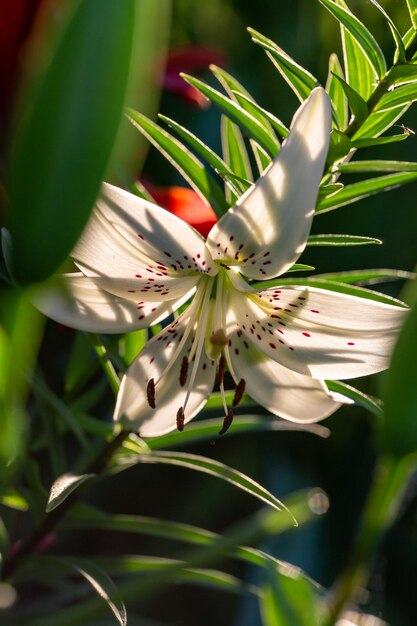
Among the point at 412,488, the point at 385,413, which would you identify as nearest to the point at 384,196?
the point at 412,488

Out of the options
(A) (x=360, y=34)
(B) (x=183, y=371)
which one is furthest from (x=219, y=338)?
(A) (x=360, y=34)

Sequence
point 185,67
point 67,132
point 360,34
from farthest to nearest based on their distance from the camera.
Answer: point 185,67 → point 360,34 → point 67,132

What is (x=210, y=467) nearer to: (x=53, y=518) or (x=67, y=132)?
(x=53, y=518)

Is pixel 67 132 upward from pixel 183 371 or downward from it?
upward

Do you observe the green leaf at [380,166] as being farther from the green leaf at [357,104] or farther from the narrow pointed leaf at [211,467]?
the narrow pointed leaf at [211,467]

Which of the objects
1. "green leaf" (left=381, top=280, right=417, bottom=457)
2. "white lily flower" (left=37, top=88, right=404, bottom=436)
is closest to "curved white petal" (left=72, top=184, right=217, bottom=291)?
"white lily flower" (left=37, top=88, right=404, bottom=436)

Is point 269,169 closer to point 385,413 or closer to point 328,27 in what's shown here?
point 385,413

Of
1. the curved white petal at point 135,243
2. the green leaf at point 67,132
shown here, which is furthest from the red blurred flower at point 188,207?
the green leaf at point 67,132

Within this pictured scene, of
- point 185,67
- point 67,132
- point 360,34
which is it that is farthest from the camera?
point 185,67
